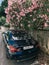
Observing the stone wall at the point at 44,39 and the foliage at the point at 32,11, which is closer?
the foliage at the point at 32,11

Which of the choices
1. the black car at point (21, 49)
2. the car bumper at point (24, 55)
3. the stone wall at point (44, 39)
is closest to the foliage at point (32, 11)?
the stone wall at point (44, 39)

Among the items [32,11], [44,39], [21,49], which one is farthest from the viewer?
[44,39]

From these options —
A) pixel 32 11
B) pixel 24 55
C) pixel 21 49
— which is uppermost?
pixel 32 11

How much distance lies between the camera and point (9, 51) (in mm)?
8203

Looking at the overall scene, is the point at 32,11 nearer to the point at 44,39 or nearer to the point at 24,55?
the point at 44,39

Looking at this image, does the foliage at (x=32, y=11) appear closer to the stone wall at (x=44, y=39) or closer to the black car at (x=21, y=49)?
the stone wall at (x=44, y=39)

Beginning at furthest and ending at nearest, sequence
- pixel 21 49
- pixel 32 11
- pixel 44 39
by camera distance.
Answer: pixel 44 39 → pixel 32 11 → pixel 21 49

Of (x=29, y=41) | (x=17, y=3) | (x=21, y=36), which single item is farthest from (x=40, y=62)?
(x=17, y=3)

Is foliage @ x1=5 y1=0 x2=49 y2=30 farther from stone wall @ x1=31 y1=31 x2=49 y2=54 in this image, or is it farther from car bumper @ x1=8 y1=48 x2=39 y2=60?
car bumper @ x1=8 y1=48 x2=39 y2=60

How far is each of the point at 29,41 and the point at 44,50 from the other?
1779mm

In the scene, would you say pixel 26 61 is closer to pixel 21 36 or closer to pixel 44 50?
pixel 21 36

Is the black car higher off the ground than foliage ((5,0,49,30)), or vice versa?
foliage ((5,0,49,30))

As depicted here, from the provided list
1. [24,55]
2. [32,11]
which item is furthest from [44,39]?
[24,55]

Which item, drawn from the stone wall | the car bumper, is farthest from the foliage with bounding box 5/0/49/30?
the car bumper
